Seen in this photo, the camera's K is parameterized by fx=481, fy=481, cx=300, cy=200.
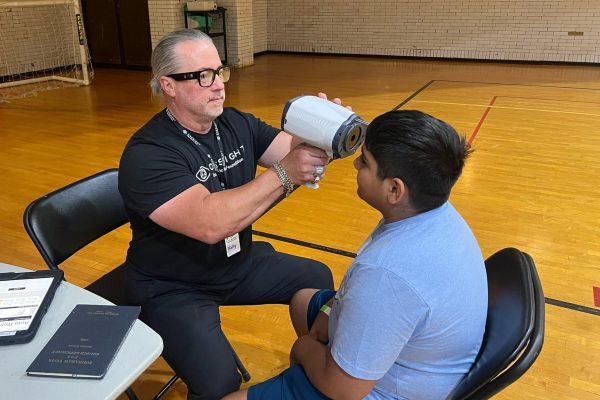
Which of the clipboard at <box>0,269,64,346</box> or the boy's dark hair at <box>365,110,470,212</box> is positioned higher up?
the boy's dark hair at <box>365,110,470,212</box>

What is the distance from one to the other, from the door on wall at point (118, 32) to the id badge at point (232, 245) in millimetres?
8772

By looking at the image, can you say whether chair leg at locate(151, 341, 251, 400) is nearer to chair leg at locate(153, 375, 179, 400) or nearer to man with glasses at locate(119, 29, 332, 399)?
chair leg at locate(153, 375, 179, 400)

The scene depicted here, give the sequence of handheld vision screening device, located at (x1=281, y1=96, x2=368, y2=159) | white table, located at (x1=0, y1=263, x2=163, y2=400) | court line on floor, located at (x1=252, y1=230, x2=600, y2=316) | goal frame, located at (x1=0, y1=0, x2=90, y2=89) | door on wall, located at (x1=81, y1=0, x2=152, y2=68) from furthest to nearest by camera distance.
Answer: door on wall, located at (x1=81, y1=0, x2=152, y2=68) < goal frame, located at (x1=0, y1=0, x2=90, y2=89) < court line on floor, located at (x1=252, y1=230, x2=600, y2=316) < handheld vision screening device, located at (x1=281, y1=96, x2=368, y2=159) < white table, located at (x1=0, y1=263, x2=163, y2=400)

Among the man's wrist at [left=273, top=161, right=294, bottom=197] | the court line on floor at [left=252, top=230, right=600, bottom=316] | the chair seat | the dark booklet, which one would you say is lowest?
the court line on floor at [left=252, top=230, right=600, bottom=316]

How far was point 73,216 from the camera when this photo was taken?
1.77 m

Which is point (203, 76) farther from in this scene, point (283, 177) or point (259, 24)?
point (259, 24)

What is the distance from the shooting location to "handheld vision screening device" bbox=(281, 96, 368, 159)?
121cm

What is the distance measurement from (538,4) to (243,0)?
5599 mm

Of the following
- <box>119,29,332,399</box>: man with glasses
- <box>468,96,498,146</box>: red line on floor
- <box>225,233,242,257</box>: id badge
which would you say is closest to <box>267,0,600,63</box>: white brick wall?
<box>468,96,498,146</box>: red line on floor

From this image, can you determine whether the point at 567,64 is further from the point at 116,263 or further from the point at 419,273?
the point at 419,273

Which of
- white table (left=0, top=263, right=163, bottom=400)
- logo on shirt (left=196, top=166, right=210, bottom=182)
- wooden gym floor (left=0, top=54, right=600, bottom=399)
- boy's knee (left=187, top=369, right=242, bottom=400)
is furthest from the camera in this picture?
wooden gym floor (left=0, top=54, right=600, bottom=399)

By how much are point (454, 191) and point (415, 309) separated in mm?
3058

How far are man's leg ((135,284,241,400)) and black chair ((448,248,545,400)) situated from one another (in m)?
0.70

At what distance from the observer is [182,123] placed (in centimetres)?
162
